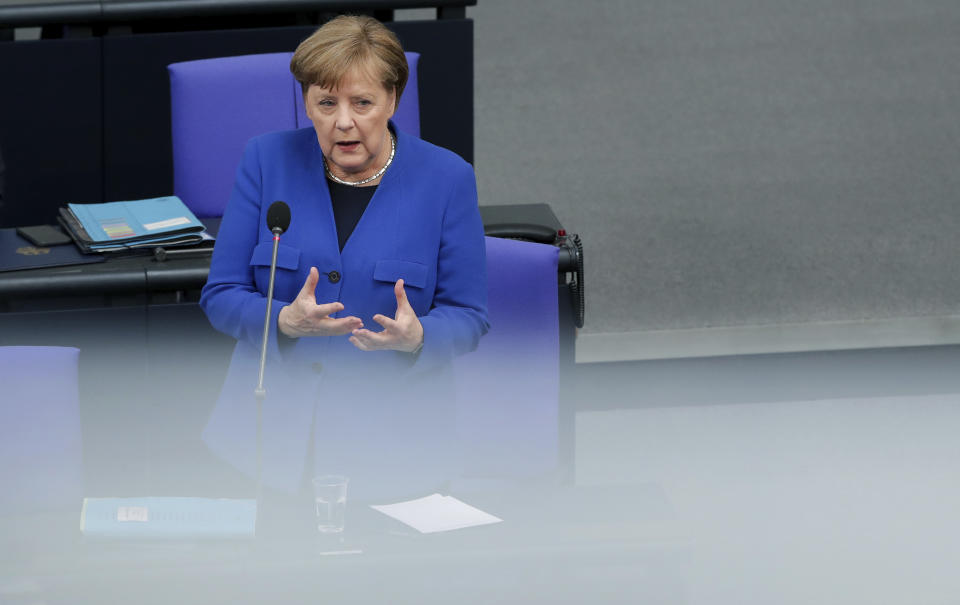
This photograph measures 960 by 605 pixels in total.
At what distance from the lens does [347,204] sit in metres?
1.90

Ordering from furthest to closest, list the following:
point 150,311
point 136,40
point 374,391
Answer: point 136,40, point 150,311, point 374,391

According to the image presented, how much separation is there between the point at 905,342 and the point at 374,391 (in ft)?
9.02

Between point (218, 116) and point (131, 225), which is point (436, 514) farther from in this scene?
point (218, 116)

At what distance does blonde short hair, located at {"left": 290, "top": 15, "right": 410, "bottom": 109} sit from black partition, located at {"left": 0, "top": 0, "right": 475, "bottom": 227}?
1.59 m

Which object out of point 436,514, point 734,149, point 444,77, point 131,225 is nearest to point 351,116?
point 436,514

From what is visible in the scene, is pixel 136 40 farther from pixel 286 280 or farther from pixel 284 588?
pixel 284 588

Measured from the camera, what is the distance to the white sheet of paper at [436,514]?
5.28ft

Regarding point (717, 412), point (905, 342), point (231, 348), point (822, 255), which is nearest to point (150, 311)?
point (231, 348)

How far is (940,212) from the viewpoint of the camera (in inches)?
202

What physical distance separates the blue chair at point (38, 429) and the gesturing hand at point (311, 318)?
0.50 m

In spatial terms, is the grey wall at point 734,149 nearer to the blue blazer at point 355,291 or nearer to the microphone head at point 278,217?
the blue blazer at point 355,291

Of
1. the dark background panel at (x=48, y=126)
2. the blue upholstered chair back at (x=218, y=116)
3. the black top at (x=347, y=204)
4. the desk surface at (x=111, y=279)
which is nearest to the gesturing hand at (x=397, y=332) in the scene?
the black top at (x=347, y=204)

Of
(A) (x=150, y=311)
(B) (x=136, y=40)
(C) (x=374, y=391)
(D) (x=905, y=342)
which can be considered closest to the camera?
(C) (x=374, y=391)

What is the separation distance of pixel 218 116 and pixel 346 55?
1.39 metres
